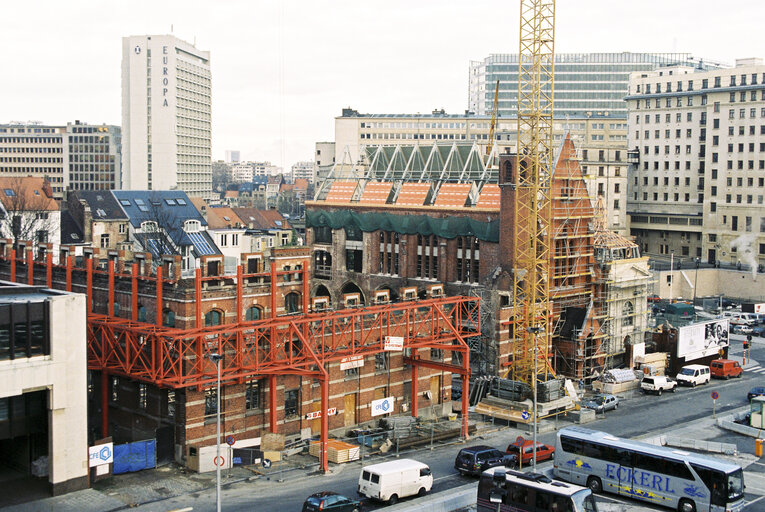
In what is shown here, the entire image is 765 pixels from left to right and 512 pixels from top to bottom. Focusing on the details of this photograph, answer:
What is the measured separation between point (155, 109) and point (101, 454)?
14538 cm

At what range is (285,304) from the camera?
2233 inches

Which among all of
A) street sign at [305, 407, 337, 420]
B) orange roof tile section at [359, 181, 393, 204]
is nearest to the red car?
street sign at [305, 407, 337, 420]

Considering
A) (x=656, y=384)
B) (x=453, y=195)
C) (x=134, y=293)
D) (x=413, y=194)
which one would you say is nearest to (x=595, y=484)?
(x=656, y=384)

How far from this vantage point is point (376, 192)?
93562 millimetres

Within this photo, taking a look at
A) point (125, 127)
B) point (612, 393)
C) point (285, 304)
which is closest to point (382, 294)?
point (285, 304)

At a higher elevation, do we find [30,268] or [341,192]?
[341,192]

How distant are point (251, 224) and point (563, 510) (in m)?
98.0

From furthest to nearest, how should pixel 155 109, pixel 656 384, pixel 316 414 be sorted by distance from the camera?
pixel 155 109
pixel 656 384
pixel 316 414

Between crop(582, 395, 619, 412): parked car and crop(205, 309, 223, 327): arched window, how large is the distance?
94.3 feet

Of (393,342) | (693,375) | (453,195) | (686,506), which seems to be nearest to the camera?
(686,506)

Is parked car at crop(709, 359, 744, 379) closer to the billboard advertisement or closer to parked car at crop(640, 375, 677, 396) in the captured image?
the billboard advertisement

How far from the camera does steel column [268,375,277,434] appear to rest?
5038 centimetres

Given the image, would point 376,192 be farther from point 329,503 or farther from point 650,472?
point 329,503

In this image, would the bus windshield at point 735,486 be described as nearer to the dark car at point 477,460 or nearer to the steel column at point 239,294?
the dark car at point 477,460
